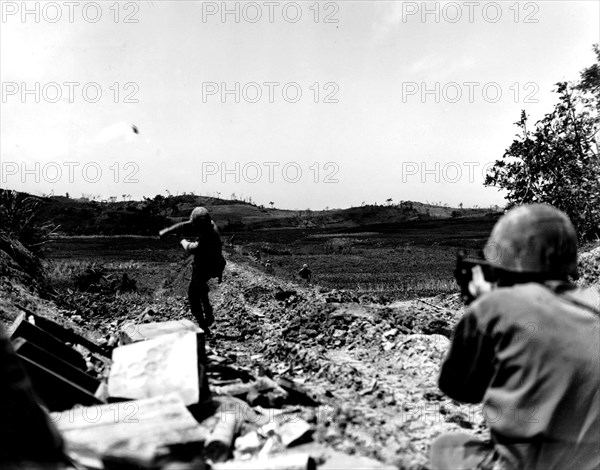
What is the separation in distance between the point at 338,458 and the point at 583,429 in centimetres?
191

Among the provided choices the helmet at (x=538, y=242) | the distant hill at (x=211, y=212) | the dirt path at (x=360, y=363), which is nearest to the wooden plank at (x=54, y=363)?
the dirt path at (x=360, y=363)

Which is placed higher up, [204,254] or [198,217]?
[198,217]

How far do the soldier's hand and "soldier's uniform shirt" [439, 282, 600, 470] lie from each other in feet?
1.06

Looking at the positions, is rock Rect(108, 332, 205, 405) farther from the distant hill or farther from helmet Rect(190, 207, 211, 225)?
the distant hill

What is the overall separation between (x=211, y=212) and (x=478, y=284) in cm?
9625

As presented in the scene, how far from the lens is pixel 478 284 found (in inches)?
110

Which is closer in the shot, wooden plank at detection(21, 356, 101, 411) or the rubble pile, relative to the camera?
the rubble pile

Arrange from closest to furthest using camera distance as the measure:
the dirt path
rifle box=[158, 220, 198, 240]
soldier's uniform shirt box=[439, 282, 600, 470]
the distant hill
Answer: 1. soldier's uniform shirt box=[439, 282, 600, 470]
2. the dirt path
3. rifle box=[158, 220, 198, 240]
4. the distant hill

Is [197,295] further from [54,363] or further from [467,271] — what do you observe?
[467,271]

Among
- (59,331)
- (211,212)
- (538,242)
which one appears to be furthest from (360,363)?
(211,212)

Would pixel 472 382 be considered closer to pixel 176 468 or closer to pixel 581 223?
pixel 176 468

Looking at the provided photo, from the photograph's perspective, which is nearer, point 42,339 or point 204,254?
point 42,339

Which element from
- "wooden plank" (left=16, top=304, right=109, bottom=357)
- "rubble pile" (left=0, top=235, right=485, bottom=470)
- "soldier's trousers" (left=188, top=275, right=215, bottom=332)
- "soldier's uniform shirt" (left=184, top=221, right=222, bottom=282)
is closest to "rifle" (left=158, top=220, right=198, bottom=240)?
"soldier's uniform shirt" (left=184, top=221, right=222, bottom=282)

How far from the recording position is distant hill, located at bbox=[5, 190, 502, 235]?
66.2 m
